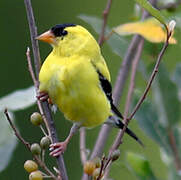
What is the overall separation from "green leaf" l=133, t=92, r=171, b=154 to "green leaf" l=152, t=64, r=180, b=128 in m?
0.04

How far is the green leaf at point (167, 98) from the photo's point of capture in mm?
2230

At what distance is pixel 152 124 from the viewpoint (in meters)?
2.18

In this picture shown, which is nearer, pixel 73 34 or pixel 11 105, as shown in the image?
pixel 11 105

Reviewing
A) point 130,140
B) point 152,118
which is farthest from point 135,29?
point 130,140

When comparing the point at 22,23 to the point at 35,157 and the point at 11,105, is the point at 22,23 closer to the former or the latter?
the point at 11,105

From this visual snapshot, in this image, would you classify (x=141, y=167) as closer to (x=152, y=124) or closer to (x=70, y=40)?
(x=152, y=124)

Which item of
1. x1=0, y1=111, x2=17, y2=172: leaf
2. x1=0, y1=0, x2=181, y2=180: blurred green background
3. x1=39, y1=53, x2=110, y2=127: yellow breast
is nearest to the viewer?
x1=0, y1=111, x2=17, y2=172: leaf

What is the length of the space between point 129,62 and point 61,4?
3131mm

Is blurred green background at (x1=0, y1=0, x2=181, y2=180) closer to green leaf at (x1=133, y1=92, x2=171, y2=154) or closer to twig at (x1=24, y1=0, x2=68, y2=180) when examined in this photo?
green leaf at (x1=133, y1=92, x2=171, y2=154)

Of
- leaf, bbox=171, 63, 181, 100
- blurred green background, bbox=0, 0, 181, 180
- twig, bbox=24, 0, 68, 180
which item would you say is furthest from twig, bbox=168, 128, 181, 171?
blurred green background, bbox=0, 0, 181, 180

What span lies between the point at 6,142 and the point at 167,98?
686mm

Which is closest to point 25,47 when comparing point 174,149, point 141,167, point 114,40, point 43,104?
point 114,40

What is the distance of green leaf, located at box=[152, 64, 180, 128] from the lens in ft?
7.32

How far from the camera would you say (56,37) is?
2182 mm
